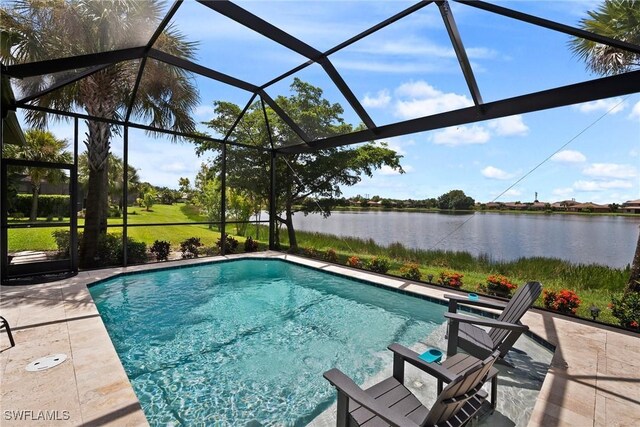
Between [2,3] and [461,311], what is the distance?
1015 centimetres

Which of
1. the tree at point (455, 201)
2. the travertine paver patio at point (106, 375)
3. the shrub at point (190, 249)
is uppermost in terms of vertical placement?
the tree at point (455, 201)

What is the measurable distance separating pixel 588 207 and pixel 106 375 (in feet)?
34.3

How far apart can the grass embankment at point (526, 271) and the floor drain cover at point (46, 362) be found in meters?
6.70

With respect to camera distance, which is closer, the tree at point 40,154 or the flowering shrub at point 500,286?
the flowering shrub at point 500,286

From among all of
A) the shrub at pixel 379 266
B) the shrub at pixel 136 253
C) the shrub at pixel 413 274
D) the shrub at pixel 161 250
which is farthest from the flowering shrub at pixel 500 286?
the shrub at pixel 136 253

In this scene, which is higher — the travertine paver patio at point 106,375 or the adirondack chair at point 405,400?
the adirondack chair at point 405,400

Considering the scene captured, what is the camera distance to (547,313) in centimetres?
481

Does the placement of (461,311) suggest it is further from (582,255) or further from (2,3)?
(2,3)

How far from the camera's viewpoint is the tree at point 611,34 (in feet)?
11.2

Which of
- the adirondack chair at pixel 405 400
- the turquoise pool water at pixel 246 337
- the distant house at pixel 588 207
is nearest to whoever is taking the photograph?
the adirondack chair at pixel 405 400

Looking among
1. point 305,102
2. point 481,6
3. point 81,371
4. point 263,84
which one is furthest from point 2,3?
point 481,6

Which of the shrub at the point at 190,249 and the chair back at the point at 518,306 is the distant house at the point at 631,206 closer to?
the chair back at the point at 518,306

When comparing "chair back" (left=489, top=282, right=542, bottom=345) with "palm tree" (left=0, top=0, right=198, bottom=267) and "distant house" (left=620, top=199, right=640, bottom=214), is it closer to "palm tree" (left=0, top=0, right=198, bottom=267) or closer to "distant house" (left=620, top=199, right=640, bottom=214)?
"distant house" (left=620, top=199, right=640, bottom=214)

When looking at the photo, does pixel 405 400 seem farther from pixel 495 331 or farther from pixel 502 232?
pixel 502 232
